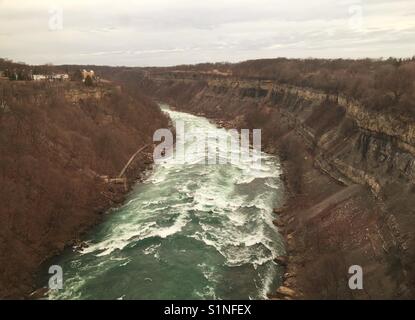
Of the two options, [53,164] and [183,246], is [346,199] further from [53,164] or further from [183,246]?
[53,164]

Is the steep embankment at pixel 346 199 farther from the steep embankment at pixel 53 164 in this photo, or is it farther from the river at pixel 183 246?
the steep embankment at pixel 53 164

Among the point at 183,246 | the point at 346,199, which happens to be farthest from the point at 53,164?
the point at 346,199

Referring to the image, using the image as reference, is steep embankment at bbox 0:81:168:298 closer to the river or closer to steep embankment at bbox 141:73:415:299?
the river

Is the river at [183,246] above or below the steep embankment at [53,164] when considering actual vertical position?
below

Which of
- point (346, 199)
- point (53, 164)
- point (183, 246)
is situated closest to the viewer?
point (183, 246)

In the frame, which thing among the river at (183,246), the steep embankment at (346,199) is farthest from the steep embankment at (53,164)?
the steep embankment at (346,199)
